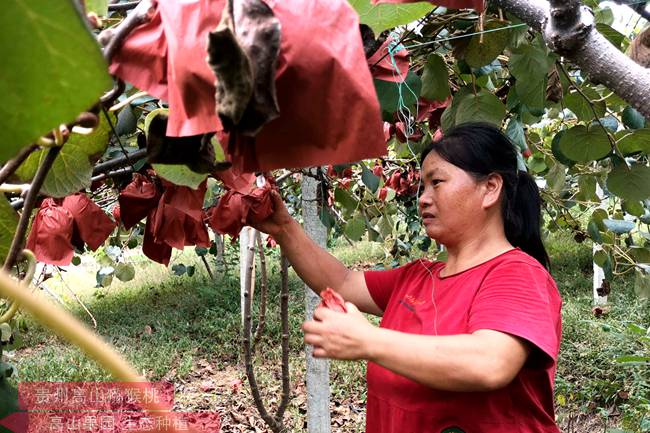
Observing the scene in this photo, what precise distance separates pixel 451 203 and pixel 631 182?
1.01 ft

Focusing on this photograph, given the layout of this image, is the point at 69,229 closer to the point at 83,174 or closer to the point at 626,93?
the point at 83,174

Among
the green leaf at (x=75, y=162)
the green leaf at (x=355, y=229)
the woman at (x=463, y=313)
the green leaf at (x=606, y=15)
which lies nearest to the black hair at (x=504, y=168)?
the woman at (x=463, y=313)

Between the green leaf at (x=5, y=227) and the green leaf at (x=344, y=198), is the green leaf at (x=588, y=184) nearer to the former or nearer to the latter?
the green leaf at (x=344, y=198)

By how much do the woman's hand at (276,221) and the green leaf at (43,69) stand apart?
965mm

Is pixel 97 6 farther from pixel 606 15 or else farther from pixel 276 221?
pixel 606 15

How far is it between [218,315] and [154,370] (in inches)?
52.7

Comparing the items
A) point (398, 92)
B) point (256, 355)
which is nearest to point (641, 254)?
point (398, 92)

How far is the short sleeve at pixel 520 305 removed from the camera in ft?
2.71

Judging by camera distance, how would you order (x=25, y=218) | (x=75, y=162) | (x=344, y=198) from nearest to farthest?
(x=25, y=218)
(x=75, y=162)
(x=344, y=198)

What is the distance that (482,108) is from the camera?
1.01 metres

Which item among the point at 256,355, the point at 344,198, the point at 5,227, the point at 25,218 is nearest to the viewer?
the point at 25,218

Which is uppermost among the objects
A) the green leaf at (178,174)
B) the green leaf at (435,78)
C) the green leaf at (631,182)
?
the green leaf at (178,174)

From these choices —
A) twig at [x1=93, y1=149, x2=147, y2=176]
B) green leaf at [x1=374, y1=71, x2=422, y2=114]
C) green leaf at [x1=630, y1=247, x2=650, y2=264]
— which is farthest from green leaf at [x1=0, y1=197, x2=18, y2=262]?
green leaf at [x1=630, y1=247, x2=650, y2=264]

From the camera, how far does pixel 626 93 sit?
48 centimetres
